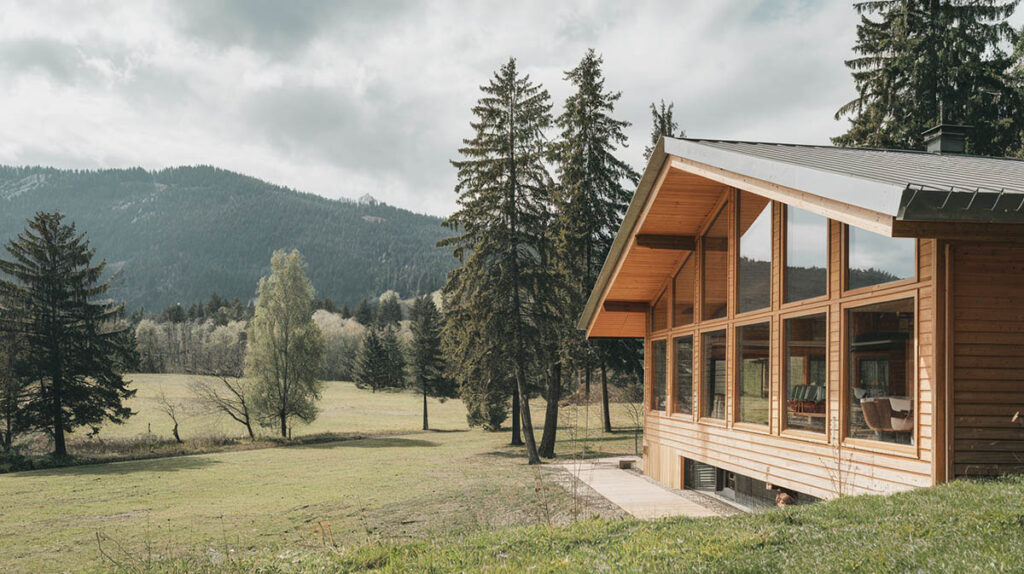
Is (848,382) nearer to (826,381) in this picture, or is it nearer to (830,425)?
(826,381)

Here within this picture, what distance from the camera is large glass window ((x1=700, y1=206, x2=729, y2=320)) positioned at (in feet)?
37.4

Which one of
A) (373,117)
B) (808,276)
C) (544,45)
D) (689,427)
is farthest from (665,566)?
(373,117)

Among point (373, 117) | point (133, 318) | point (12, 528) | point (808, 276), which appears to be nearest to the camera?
point (808, 276)

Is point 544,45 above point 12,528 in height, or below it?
above

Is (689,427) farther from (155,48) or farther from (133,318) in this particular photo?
(133,318)

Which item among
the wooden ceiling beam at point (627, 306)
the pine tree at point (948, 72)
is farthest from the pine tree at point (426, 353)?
the wooden ceiling beam at point (627, 306)

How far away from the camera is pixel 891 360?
24.0 ft

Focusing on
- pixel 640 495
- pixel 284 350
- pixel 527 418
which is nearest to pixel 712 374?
pixel 640 495

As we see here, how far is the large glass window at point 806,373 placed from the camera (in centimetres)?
858

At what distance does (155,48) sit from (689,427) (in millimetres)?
13356

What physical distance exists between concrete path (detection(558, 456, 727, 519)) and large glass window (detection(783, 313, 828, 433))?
73.8 inches

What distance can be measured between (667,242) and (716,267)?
1.03m

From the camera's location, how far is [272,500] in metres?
17.0

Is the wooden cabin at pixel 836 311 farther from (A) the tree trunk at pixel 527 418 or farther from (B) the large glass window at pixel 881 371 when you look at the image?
(A) the tree trunk at pixel 527 418
